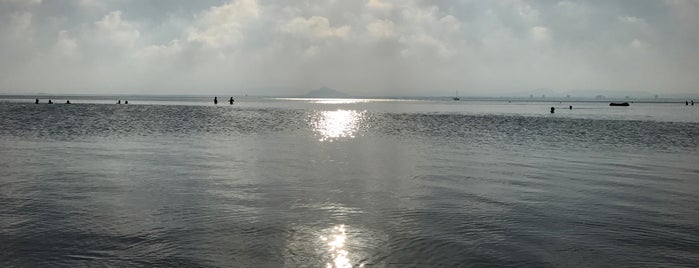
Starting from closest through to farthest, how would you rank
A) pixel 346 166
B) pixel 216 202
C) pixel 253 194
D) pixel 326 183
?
1. pixel 216 202
2. pixel 253 194
3. pixel 326 183
4. pixel 346 166

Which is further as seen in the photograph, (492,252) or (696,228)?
(696,228)

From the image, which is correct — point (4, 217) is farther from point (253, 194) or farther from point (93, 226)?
point (253, 194)

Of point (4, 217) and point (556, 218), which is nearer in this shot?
point (4, 217)

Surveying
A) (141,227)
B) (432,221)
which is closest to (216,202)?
(141,227)

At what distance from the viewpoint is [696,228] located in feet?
35.8

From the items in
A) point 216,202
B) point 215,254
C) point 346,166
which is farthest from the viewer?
point 346,166

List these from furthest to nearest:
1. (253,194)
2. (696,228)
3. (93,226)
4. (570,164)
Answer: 1. (570,164)
2. (253,194)
3. (696,228)
4. (93,226)

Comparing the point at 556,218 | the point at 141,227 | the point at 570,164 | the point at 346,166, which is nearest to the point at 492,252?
the point at 556,218

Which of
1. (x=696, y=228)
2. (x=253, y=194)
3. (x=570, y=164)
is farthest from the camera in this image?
(x=570, y=164)

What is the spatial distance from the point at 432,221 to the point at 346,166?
9.93m

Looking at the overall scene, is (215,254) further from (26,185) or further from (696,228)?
(696,228)

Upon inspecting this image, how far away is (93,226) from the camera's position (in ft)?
33.4

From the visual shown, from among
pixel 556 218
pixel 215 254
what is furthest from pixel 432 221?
pixel 215 254

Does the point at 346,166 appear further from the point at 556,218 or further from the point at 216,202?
the point at 556,218
